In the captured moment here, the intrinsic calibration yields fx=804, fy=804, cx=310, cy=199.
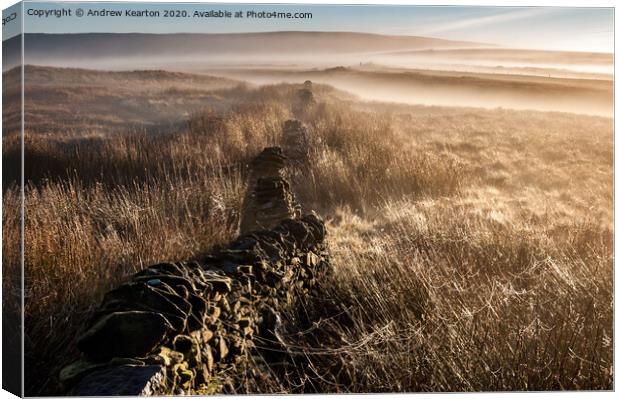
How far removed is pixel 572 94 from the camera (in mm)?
6059

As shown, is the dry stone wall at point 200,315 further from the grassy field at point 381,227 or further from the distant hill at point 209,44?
the distant hill at point 209,44

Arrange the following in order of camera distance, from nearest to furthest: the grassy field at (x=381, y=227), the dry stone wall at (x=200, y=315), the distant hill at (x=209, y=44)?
the dry stone wall at (x=200, y=315) → the grassy field at (x=381, y=227) → the distant hill at (x=209, y=44)

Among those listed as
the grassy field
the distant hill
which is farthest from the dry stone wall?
the distant hill

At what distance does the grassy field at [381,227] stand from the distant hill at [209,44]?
305 mm

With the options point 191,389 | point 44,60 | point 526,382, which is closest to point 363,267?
point 526,382

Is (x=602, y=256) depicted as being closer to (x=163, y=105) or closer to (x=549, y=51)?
(x=549, y=51)

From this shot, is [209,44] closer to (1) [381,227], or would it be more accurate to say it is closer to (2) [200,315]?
(1) [381,227]

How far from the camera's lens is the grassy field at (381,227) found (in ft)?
15.1

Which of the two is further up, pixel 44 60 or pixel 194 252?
pixel 44 60

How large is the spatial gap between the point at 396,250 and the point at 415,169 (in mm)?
789

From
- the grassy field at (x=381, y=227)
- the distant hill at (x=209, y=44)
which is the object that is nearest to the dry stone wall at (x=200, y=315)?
the grassy field at (x=381, y=227)

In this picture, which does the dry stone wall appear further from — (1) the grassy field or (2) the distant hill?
(2) the distant hill

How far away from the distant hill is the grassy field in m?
0.31

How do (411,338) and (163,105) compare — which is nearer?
(411,338)
